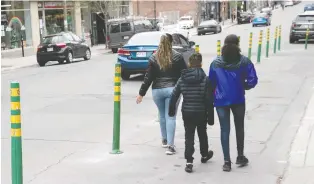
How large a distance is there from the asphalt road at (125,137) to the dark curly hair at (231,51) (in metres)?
1.38

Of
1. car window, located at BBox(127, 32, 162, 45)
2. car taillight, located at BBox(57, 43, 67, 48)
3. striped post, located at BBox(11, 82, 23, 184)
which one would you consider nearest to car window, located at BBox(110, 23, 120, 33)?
car taillight, located at BBox(57, 43, 67, 48)

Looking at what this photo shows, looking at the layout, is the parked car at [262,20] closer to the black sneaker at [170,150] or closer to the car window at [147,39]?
the car window at [147,39]

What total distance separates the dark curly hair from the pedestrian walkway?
151 centimetres

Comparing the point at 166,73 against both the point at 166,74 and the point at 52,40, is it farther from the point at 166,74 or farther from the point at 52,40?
the point at 52,40

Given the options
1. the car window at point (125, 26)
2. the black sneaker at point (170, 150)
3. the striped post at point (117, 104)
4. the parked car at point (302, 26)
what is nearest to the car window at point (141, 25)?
the car window at point (125, 26)

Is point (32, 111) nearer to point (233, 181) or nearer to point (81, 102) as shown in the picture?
point (81, 102)

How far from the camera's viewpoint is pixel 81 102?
11.8m

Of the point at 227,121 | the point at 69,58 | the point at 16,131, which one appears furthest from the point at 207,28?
the point at 16,131

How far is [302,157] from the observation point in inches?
266

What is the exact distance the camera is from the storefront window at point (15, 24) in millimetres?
30358

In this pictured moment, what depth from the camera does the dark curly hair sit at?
6.08 m

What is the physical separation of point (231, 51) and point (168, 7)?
63.8 meters

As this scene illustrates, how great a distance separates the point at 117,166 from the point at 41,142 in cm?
192

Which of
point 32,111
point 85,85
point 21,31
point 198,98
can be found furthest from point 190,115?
point 21,31
